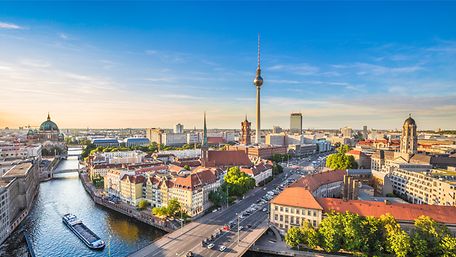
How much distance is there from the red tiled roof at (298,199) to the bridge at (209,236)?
700 centimetres

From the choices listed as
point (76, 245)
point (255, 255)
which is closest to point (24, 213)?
point (76, 245)

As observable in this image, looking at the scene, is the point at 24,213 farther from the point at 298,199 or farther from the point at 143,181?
the point at 298,199

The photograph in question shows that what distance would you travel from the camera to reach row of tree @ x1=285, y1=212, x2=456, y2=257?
43.7 metres

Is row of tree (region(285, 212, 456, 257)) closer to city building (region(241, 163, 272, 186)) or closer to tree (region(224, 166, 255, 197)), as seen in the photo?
tree (region(224, 166, 255, 197))

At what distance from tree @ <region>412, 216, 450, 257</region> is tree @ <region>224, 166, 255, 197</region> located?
4388cm

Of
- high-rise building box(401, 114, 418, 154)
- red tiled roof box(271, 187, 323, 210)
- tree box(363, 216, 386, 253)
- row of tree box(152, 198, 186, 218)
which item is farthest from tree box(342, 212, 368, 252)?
high-rise building box(401, 114, 418, 154)

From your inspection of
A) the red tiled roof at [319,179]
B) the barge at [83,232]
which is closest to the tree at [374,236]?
the red tiled roof at [319,179]

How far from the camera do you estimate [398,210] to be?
5153 cm

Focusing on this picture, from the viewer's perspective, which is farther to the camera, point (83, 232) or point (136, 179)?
point (136, 179)

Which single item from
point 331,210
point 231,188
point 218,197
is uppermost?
point 331,210

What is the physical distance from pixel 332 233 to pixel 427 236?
47.9 feet

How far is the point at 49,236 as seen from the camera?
195 ft

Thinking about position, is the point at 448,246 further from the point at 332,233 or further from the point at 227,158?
the point at 227,158

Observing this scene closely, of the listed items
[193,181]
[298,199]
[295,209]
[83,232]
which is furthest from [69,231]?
[298,199]
